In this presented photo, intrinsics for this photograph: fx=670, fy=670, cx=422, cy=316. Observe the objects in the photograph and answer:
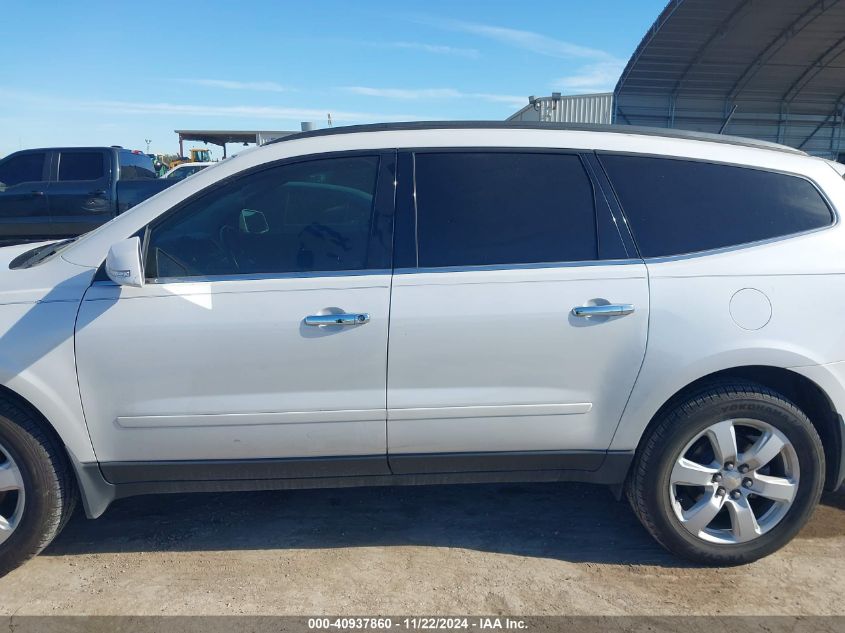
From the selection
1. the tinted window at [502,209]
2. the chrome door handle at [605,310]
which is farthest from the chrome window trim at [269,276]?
the chrome door handle at [605,310]

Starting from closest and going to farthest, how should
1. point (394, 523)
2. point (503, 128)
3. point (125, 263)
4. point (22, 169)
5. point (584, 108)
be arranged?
point (125, 263), point (503, 128), point (394, 523), point (22, 169), point (584, 108)

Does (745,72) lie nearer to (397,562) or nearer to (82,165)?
(82,165)

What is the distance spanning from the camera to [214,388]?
2738 mm

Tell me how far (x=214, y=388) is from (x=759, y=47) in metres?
19.0

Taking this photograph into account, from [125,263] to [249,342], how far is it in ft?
1.85

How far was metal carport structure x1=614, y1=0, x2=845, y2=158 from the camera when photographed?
15.7 m

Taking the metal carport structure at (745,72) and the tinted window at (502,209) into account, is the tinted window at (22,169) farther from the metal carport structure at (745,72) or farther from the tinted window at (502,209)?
the metal carport structure at (745,72)

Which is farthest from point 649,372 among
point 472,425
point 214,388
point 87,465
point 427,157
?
point 87,465

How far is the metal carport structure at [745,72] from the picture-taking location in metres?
15.7

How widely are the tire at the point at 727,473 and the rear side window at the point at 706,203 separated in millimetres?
652

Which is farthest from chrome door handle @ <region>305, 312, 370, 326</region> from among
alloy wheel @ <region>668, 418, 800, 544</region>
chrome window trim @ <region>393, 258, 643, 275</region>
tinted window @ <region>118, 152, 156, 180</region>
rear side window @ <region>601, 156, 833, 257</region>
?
tinted window @ <region>118, 152, 156, 180</region>

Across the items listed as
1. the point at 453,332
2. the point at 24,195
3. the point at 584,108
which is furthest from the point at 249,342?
the point at 584,108

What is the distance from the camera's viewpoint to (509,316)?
2.74 m

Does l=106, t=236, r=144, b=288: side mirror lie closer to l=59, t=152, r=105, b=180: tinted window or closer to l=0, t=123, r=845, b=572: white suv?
l=0, t=123, r=845, b=572: white suv
